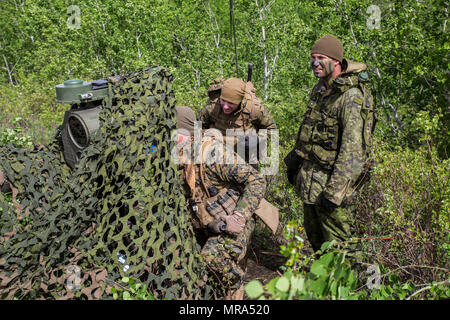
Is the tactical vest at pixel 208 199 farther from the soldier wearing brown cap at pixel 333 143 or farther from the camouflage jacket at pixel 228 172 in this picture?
the soldier wearing brown cap at pixel 333 143

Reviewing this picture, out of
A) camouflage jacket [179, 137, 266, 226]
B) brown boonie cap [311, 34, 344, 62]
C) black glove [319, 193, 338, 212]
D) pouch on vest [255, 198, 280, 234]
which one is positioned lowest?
pouch on vest [255, 198, 280, 234]

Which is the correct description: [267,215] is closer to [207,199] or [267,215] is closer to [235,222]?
[235,222]

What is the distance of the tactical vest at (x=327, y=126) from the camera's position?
3176 mm

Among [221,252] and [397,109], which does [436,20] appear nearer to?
[397,109]

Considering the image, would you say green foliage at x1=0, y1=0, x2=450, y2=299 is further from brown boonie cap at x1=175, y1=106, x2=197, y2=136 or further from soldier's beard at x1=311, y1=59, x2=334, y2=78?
brown boonie cap at x1=175, y1=106, x2=197, y2=136

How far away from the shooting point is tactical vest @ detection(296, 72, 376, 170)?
318 cm

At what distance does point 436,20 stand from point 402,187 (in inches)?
103

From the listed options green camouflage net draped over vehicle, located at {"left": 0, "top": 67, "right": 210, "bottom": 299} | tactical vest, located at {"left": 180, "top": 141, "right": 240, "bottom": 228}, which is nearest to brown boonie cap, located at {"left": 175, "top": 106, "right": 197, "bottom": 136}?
tactical vest, located at {"left": 180, "top": 141, "right": 240, "bottom": 228}

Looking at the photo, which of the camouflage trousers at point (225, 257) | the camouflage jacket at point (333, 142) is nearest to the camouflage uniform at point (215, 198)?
the camouflage trousers at point (225, 257)

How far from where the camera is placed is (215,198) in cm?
337

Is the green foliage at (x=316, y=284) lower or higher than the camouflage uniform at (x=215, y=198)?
higher

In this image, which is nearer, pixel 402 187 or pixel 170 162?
pixel 170 162

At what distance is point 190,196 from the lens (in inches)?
132

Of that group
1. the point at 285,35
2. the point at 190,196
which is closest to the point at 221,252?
the point at 190,196
